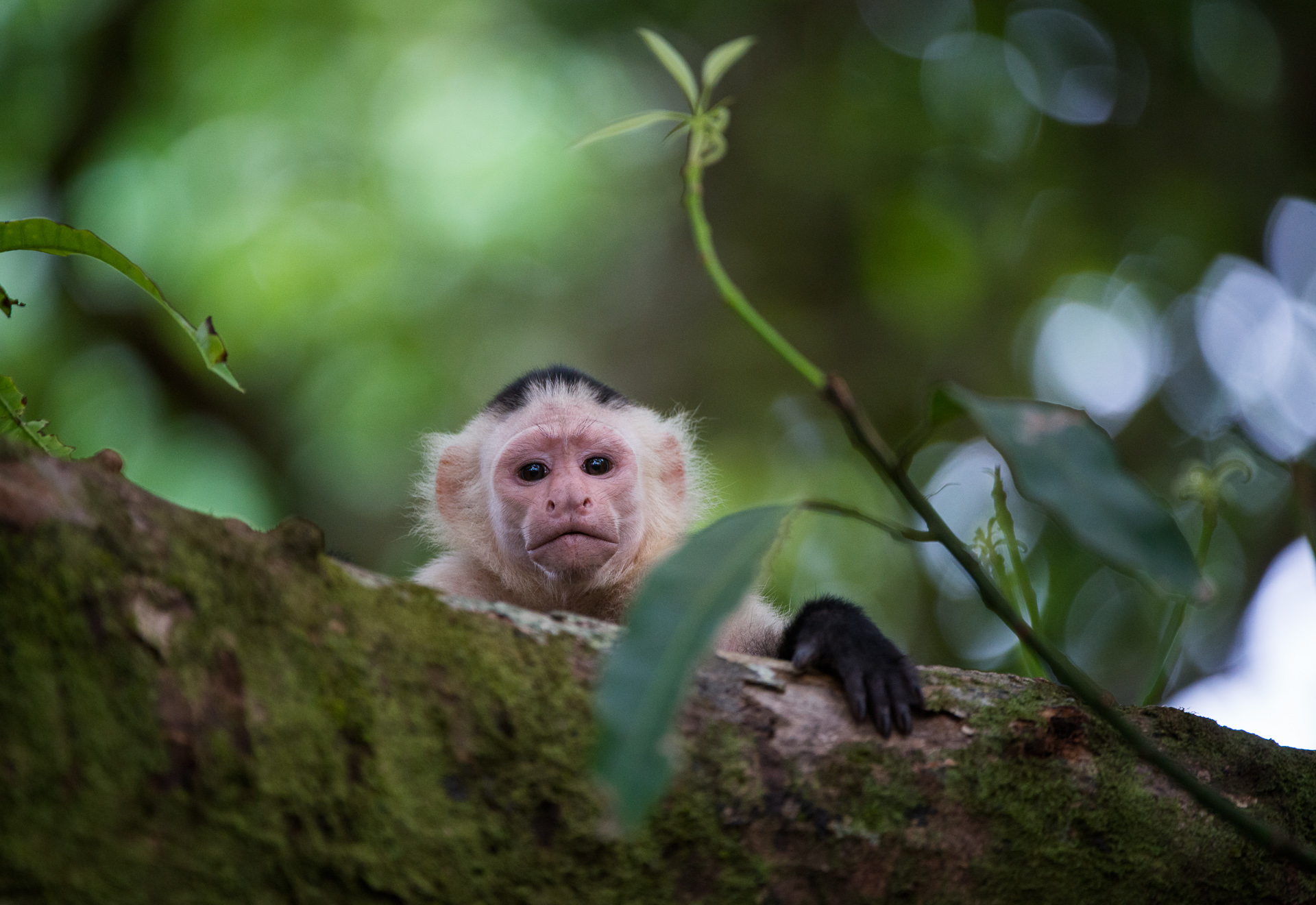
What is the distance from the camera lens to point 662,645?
1435mm

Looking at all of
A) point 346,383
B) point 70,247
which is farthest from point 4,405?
point 346,383

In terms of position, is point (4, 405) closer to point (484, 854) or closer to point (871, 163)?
point (484, 854)

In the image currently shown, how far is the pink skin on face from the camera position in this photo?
395 cm

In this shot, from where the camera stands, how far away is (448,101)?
8.06 m

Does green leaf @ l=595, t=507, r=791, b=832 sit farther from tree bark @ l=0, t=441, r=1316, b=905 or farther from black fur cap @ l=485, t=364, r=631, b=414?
black fur cap @ l=485, t=364, r=631, b=414

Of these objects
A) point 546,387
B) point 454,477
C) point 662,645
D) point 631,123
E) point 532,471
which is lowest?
point 662,645

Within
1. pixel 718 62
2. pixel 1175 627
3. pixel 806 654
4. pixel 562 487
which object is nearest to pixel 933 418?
pixel 718 62

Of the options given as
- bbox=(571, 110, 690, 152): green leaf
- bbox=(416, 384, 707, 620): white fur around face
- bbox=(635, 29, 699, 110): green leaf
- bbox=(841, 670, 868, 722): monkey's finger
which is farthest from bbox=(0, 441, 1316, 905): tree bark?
bbox=(416, 384, 707, 620): white fur around face

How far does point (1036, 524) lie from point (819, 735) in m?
5.71

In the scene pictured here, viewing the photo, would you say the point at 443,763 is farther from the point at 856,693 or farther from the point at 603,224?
the point at 603,224

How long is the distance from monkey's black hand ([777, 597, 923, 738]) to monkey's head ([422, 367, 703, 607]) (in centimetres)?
138

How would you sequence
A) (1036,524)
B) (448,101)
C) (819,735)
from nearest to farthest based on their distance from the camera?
(819,735), (1036,524), (448,101)

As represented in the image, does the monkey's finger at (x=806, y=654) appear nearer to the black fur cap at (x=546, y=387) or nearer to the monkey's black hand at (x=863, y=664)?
the monkey's black hand at (x=863, y=664)

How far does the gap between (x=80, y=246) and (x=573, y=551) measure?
2.01 metres
